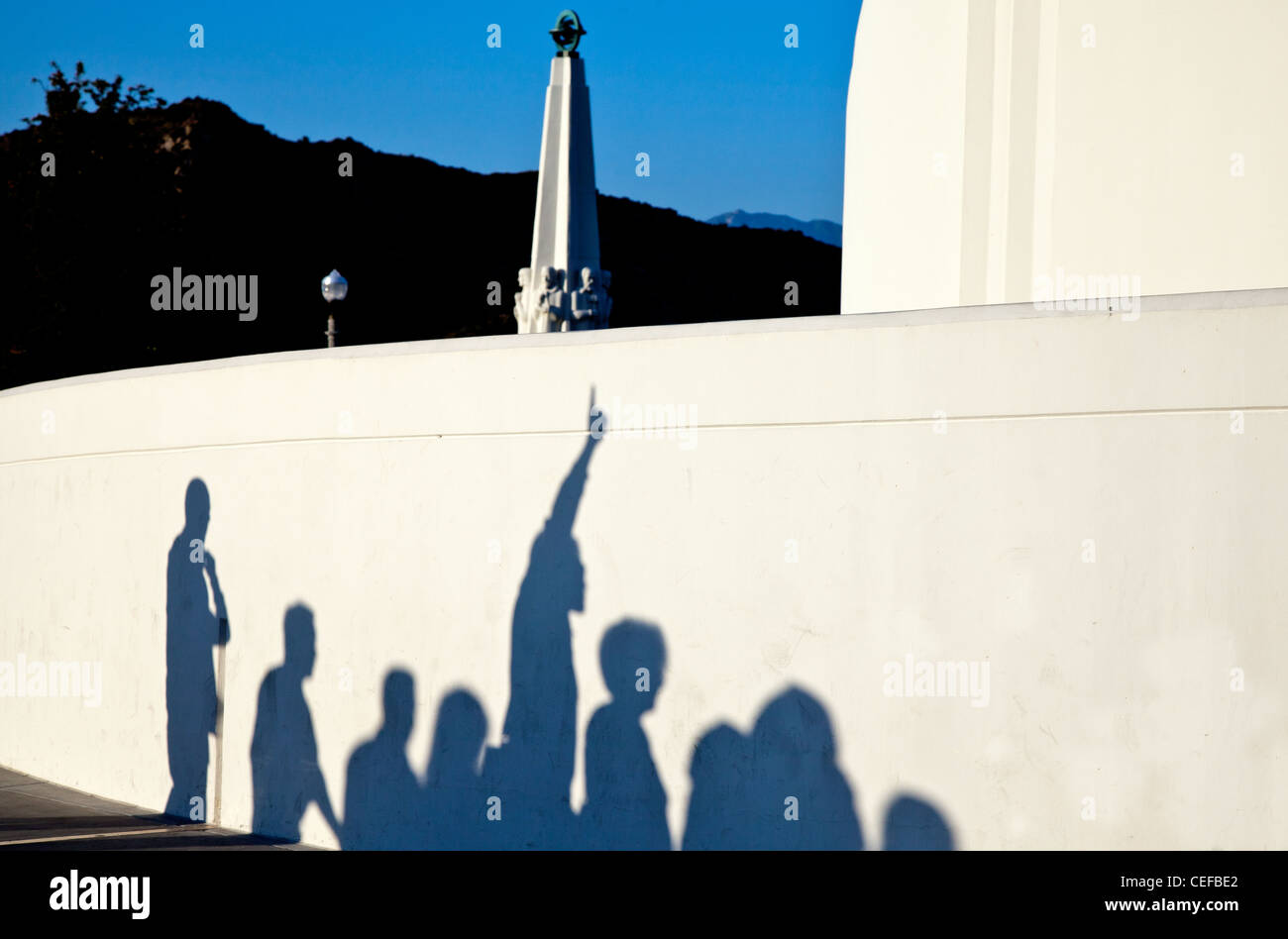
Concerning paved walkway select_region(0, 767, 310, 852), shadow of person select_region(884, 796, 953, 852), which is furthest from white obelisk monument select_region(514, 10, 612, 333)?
shadow of person select_region(884, 796, 953, 852)

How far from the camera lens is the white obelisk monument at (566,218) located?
1220cm

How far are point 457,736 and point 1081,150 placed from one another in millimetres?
5890

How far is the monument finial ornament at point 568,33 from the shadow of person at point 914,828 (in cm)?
808

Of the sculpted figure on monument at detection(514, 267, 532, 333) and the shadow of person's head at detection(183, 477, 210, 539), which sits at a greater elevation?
the sculpted figure on monument at detection(514, 267, 532, 333)

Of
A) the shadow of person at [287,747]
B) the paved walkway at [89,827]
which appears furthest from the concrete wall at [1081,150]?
the paved walkway at [89,827]

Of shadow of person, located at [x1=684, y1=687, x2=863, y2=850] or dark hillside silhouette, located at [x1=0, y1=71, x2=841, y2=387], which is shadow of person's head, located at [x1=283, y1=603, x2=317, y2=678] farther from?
dark hillside silhouette, located at [x1=0, y1=71, x2=841, y2=387]

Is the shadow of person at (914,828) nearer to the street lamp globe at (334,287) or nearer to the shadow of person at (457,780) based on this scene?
the shadow of person at (457,780)

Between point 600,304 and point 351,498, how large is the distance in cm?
418

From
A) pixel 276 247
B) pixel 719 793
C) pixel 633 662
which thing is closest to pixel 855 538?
pixel 633 662

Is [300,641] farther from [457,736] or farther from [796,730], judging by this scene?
[796,730]

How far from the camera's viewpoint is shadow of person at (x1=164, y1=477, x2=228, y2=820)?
968 cm

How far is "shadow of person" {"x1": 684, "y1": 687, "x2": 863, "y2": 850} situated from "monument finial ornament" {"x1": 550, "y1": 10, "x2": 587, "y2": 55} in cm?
738

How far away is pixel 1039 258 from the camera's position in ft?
31.6
